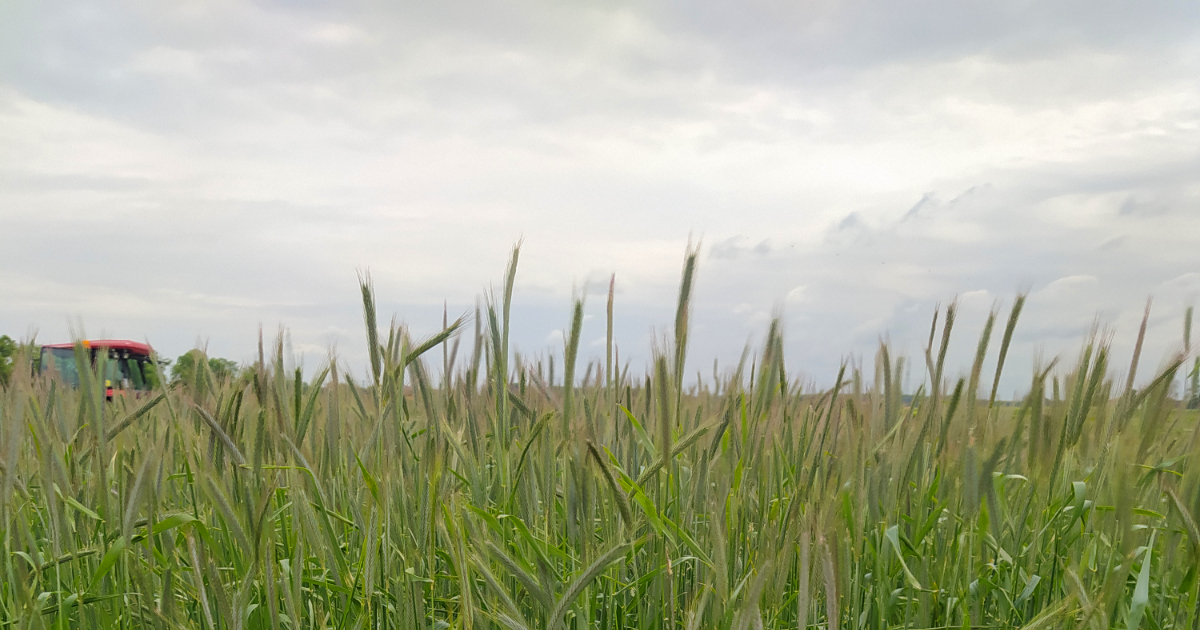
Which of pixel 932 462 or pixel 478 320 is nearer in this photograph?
pixel 478 320

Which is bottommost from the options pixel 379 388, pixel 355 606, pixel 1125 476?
pixel 355 606

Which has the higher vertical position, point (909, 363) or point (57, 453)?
point (909, 363)

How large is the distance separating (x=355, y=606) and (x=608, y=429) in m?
0.63

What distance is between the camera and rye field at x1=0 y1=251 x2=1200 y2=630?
3.47ft

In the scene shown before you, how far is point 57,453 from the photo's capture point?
54.7 inches

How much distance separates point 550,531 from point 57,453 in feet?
2.96

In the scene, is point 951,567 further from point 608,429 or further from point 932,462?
point 608,429

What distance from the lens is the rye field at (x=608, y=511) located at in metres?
1.06

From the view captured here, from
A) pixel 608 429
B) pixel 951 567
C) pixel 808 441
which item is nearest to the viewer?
pixel 951 567

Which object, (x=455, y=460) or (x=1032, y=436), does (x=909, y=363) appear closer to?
(x=1032, y=436)

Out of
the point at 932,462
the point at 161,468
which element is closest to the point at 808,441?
the point at 932,462

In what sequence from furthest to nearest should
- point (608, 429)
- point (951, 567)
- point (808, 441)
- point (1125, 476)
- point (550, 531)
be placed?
point (608, 429)
point (808, 441)
point (951, 567)
point (550, 531)
point (1125, 476)

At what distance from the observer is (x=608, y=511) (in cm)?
124

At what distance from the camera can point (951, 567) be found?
1365mm
